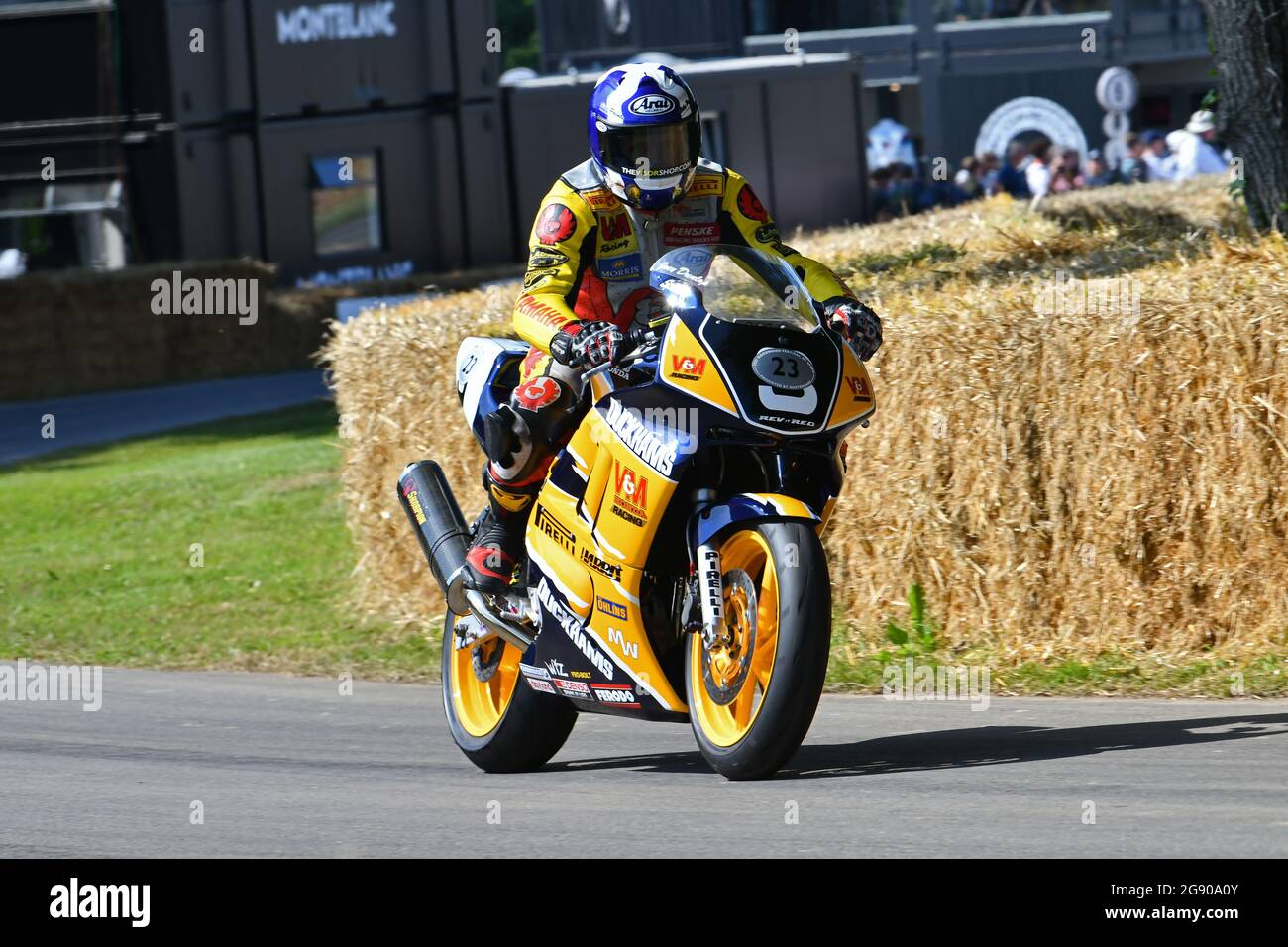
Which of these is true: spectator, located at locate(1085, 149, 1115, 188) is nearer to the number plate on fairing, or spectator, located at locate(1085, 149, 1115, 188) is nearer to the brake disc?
the number plate on fairing

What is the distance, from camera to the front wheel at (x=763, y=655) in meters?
4.90

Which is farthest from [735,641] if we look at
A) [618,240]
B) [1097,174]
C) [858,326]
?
[1097,174]

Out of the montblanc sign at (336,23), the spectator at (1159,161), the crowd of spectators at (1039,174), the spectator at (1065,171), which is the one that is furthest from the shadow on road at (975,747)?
the montblanc sign at (336,23)

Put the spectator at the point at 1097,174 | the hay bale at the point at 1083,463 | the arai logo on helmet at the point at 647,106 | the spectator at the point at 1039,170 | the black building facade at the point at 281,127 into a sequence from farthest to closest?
the spectator at the point at 1097,174
the spectator at the point at 1039,170
the black building facade at the point at 281,127
the hay bale at the point at 1083,463
the arai logo on helmet at the point at 647,106

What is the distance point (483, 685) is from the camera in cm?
650

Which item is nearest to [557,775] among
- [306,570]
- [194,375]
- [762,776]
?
[762,776]

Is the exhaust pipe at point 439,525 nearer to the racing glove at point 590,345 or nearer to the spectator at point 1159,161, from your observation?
the racing glove at point 590,345

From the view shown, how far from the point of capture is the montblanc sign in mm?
23828

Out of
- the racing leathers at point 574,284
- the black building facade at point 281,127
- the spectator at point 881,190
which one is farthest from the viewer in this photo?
the spectator at point 881,190

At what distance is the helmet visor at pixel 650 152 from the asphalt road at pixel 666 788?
5.95ft

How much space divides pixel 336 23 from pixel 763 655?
20.2 m

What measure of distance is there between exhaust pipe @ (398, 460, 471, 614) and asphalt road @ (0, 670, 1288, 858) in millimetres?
610

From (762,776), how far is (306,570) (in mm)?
6222

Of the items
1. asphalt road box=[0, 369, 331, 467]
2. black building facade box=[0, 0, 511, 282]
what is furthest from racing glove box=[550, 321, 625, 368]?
black building facade box=[0, 0, 511, 282]
